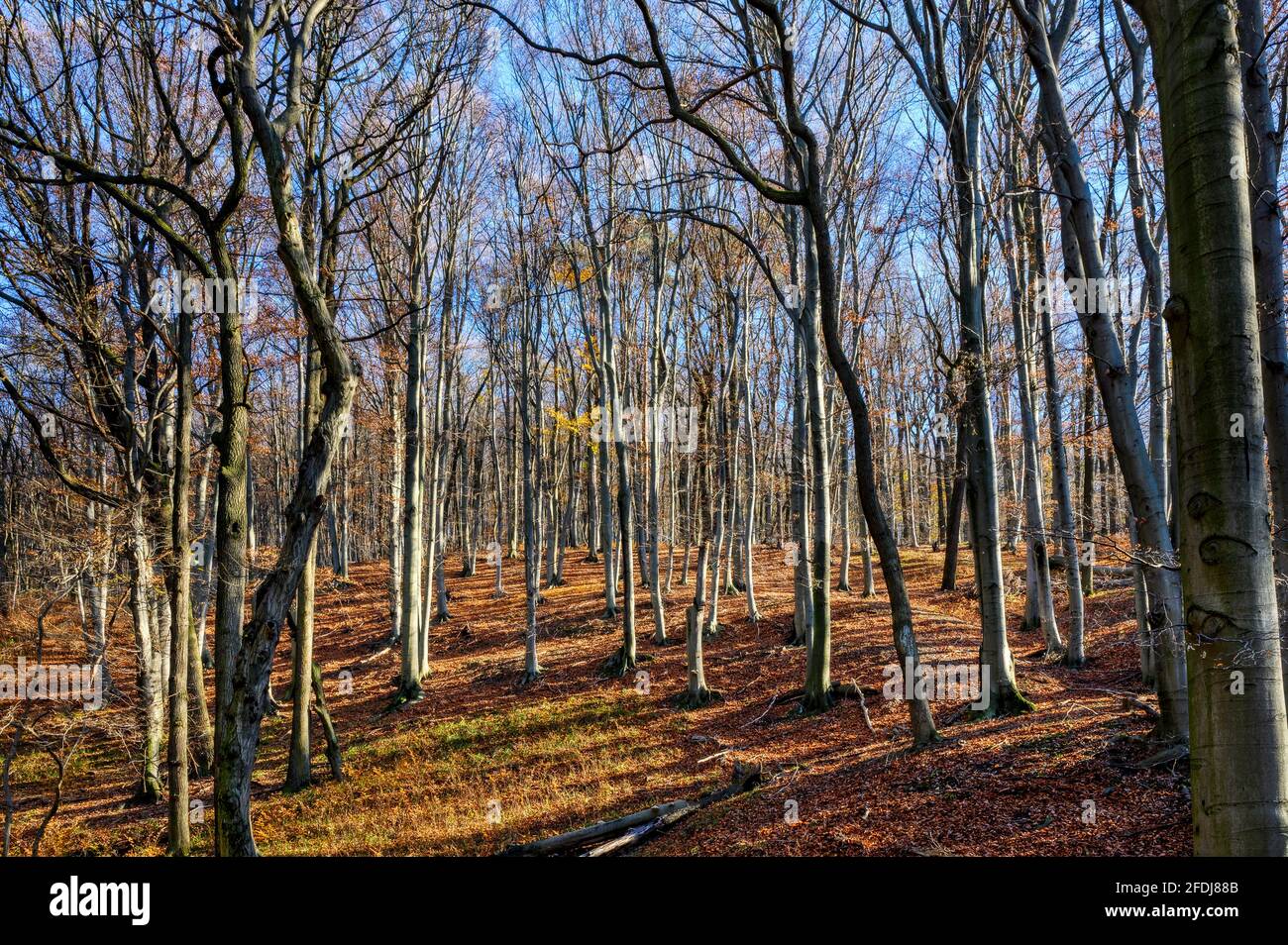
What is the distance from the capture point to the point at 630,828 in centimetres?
705

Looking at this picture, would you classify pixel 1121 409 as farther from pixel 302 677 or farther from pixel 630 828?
pixel 302 677

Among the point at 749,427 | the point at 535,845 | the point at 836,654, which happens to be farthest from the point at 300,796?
the point at 749,427

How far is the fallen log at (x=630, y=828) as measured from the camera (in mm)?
6680

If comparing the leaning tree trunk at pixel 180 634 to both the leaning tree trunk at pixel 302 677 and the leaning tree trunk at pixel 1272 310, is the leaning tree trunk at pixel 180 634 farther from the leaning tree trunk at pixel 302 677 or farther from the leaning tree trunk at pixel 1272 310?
the leaning tree trunk at pixel 1272 310

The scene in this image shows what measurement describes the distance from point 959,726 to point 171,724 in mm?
9240

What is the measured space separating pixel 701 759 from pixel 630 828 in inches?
98.8

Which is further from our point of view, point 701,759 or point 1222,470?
point 701,759

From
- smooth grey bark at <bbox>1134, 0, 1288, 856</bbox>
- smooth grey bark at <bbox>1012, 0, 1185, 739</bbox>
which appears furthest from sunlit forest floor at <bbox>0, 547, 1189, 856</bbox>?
smooth grey bark at <bbox>1134, 0, 1288, 856</bbox>

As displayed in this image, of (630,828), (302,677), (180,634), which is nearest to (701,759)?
(630,828)

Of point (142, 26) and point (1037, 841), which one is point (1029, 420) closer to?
point (1037, 841)

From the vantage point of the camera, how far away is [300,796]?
1008 centimetres

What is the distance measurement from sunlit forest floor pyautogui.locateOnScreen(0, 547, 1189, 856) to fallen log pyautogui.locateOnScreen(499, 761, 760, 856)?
0.17 m

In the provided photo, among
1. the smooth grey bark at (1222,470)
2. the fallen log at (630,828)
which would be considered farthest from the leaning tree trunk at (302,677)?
the smooth grey bark at (1222,470)

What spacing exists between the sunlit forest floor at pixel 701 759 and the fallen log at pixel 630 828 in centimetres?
17
